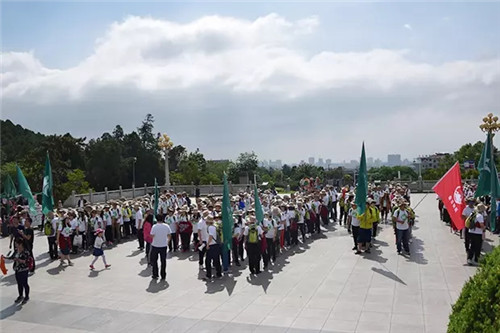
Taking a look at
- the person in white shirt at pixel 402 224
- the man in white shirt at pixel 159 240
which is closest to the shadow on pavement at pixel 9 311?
the man in white shirt at pixel 159 240

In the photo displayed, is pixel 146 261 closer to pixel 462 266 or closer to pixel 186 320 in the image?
pixel 186 320

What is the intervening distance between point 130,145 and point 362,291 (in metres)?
59.7

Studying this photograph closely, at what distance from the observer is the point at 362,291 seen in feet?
34.0

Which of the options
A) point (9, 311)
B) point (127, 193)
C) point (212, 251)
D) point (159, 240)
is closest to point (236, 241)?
point (212, 251)

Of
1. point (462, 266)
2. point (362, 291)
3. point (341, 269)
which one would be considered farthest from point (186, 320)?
point (462, 266)

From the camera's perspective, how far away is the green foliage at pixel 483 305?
353 centimetres

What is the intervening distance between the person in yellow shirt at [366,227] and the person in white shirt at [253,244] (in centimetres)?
386

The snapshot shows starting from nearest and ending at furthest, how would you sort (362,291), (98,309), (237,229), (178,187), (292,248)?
(98,309) < (362,291) < (237,229) < (292,248) < (178,187)

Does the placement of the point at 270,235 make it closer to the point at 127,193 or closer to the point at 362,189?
the point at 362,189

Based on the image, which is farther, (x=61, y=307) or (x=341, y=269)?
(x=341, y=269)

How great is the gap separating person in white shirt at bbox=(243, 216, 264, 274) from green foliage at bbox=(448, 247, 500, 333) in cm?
800

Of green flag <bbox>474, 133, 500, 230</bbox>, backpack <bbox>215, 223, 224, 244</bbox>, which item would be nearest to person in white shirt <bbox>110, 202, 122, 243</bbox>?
backpack <bbox>215, 223, 224, 244</bbox>

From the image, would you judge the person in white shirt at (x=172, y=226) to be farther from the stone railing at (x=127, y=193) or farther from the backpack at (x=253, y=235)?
the stone railing at (x=127, y=193)

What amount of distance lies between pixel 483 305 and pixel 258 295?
7161mm
